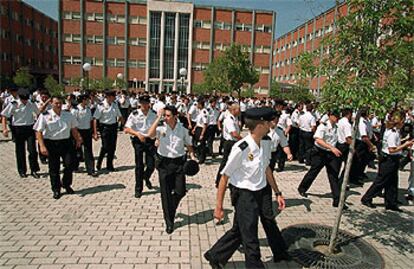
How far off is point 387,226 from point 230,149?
3.43 m

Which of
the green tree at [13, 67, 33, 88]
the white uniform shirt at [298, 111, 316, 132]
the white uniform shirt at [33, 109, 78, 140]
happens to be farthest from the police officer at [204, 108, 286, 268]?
the green tree at [13, 67, 33, 88]

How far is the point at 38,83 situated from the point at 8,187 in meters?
54.6

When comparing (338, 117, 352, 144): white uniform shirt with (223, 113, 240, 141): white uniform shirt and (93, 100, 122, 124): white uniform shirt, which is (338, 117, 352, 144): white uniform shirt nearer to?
(223, 113, 240, 141): white uniform shirt

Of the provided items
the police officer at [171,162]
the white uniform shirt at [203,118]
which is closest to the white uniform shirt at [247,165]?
the police officer at [171,162]

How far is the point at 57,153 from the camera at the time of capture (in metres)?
6.42

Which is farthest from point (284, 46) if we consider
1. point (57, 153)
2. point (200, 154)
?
point (57, 153)

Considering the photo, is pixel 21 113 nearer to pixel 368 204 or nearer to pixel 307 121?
pixel 307 121

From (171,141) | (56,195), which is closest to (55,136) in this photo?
(56,195)

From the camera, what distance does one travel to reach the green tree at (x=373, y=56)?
3.80 meters

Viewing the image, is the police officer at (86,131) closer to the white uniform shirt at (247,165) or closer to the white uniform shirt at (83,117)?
the white uniform shirt at (83,117)

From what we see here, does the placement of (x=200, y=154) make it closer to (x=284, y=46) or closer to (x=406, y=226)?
(x=406, y=226)

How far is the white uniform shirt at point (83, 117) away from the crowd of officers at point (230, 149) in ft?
0.08

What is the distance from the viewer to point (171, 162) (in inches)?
203

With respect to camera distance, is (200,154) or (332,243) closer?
(332,243)
